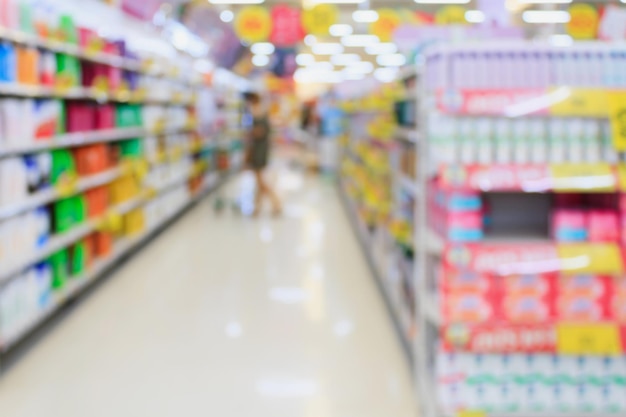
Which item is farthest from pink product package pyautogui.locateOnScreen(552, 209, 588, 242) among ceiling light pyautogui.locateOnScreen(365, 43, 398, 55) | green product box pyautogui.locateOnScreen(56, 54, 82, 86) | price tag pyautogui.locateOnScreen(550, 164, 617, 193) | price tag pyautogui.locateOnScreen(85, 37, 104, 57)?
ceiling light pyautogui.locateOnScreen(365, 43, 398, 55)

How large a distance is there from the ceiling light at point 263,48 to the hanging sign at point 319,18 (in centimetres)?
1166

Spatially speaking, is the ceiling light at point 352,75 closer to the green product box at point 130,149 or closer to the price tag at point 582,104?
the green product box at point 130,149

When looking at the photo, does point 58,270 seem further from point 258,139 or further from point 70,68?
point 258,139

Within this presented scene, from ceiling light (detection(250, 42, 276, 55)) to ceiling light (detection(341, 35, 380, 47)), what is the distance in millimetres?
2485

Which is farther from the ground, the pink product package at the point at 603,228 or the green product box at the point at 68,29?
the green product box at the point at 68,29

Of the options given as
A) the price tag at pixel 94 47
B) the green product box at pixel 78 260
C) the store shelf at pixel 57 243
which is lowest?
the green product box at pixel 78 260

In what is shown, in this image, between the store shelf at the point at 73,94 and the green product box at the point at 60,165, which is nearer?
the store shelf at the point at 73,94

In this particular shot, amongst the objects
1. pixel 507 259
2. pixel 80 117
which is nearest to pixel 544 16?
pixel 80 117

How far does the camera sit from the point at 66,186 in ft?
17.9

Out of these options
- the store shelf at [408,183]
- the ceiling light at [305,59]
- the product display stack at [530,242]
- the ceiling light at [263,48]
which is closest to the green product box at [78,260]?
the store shelf at [408,183]

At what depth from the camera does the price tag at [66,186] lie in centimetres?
532

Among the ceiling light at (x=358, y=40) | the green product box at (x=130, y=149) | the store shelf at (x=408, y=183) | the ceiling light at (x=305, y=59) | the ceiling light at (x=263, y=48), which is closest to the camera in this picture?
the store shelf at (x=408, y=183)

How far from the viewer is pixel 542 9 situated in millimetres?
14227

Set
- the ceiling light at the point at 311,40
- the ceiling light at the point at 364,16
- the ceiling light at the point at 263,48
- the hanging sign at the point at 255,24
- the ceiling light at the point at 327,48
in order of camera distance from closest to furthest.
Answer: the hanging sign at the point at 255,24 → the ceiling light at the point at 364,16 → the ceiling light at the point at 311,40 → the ceiling light at the point at 263,48 → the ceiling light at the point at 327,48
